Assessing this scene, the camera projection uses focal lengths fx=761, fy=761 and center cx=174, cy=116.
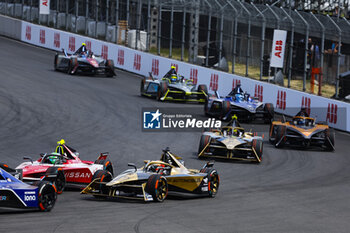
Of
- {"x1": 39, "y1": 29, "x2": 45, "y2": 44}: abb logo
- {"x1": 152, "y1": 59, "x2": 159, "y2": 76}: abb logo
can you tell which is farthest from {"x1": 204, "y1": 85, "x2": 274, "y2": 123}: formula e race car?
{"x1": 39, "y1": 29, "x2": 45, "y2": 44}: abb logo

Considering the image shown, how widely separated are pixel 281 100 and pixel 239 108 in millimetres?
3255

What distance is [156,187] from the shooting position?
15.9 meters

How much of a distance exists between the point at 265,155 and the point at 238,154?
5.24ft

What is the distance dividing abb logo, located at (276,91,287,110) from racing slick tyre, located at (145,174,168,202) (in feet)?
54.3

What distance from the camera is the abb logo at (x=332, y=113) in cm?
2925

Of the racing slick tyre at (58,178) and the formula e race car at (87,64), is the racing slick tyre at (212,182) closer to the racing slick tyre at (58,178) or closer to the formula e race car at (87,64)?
the racing slick tyre at (58,178)

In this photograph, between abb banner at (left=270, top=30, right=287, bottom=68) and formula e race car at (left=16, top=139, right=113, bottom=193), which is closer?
formula e race car at (left=16, top=139, right=113, bottom=193)

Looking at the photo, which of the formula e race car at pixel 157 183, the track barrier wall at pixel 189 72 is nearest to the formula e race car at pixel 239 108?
the track barrier wall at pixel 189 72

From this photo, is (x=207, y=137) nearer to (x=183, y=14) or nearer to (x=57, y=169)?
(x=57, y=169)

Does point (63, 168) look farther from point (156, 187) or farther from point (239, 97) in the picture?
point (239, 97)

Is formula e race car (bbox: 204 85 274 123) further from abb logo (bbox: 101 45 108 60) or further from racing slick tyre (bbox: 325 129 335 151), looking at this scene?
abb logo (bbox: 101 45 108 60)

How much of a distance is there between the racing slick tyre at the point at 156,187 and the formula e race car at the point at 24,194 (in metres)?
2.10

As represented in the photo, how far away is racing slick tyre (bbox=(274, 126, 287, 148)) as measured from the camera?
81.5ft

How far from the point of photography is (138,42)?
43531mm
